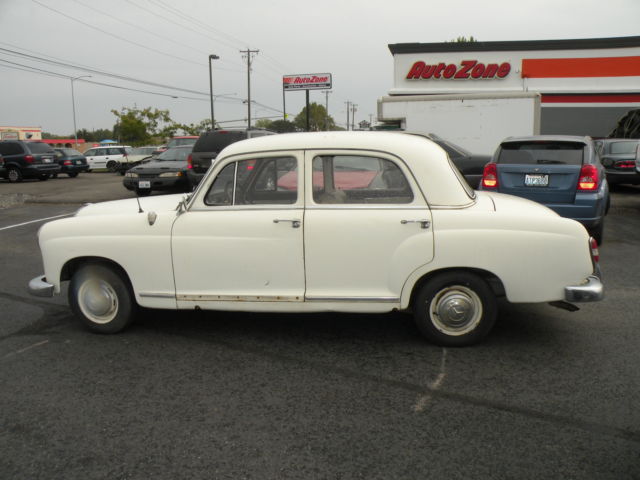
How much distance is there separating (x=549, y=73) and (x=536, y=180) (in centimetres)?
2266

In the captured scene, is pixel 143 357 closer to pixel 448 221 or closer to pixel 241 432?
pixel 241 432

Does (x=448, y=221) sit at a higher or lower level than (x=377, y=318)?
higher

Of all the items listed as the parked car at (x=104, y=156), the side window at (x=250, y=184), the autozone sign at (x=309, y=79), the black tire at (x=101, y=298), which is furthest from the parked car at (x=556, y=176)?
the parked car at (x=104, y=156)

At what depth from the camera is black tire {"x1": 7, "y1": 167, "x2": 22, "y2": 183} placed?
2427cm

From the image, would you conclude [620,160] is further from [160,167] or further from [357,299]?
[357,299]

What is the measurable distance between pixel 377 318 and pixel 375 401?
66.2 inches

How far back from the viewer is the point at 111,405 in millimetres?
3629

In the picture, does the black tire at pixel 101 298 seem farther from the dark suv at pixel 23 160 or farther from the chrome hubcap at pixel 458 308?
the dark suv at pixel 23 160

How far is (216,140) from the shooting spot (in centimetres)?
1511

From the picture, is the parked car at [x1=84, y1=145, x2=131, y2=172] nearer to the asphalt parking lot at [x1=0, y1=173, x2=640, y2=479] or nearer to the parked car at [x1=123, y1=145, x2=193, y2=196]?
the parked car at [x1=123, y1=145, x2=193, y2=196]

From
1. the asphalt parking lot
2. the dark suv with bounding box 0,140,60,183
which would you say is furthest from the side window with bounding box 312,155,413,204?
the dark suv with bounding box 0,140,60,183

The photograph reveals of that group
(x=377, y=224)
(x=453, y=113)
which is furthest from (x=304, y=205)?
(x=453, y=113)

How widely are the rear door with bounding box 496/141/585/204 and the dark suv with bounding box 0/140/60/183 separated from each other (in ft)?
70.2

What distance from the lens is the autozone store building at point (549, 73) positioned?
1086 inches
